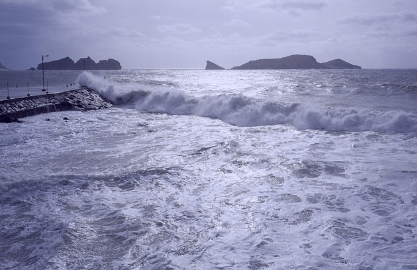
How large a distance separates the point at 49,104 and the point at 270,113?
13.3 m

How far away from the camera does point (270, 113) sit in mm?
17516

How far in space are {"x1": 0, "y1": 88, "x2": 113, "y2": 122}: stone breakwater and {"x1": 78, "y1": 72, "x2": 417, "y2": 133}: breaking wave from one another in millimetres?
2459

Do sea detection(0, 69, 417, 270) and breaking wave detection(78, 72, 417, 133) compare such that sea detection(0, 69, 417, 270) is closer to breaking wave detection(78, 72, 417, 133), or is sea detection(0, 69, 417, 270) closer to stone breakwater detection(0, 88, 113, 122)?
breaking wave detection(78, 72, 417, 133)

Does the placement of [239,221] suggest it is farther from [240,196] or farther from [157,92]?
[157,92]

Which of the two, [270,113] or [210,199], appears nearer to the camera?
[210,199]

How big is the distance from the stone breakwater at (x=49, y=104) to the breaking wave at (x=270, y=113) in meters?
2.46

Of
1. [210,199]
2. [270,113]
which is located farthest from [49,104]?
[210,199]

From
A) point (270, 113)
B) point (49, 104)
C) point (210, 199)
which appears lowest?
point (210, 199)

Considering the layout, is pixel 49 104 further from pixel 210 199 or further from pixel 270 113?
pixel 210 199

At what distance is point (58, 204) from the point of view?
6.10 meters

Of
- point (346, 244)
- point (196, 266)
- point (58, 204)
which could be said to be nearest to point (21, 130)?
point (58, 204)

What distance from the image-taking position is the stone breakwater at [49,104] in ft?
54.8

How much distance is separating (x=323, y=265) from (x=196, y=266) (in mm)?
1627

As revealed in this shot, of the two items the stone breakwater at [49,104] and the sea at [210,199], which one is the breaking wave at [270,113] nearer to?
the sea at [210,199]
